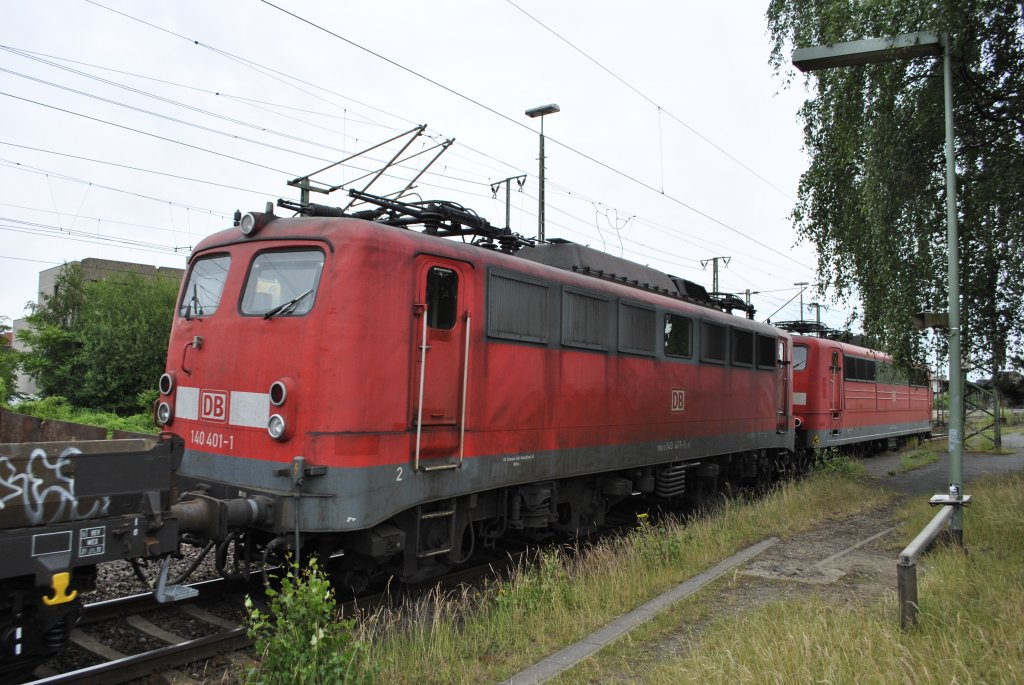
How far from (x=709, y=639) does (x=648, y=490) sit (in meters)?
4.63

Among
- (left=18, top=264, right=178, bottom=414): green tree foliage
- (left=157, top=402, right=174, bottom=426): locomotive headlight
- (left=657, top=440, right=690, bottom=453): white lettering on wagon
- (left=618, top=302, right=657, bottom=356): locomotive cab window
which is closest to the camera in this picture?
(left=157, top=402, right=174, bottom=426): locomotive headlight

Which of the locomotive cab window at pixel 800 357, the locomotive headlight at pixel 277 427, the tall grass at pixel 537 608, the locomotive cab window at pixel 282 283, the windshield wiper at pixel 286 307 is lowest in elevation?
the tall grass at pixel 537 608

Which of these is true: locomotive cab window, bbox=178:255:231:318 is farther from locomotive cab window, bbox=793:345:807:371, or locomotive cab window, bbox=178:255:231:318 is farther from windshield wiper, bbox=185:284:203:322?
locomotive cab window, bbox=793:345:807:371

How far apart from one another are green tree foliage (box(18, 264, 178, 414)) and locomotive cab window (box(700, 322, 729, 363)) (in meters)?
21.6

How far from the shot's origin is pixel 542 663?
16.1ft

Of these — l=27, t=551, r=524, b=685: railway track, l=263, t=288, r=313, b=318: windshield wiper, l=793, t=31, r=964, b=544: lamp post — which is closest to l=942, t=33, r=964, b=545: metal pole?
l=793, t=31, r=964, b=544: lamp post

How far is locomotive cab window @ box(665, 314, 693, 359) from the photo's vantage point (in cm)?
1005

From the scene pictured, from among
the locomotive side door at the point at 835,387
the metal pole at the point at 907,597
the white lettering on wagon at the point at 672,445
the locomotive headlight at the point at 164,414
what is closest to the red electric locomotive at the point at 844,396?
the locomotive side door at the point at 835,387

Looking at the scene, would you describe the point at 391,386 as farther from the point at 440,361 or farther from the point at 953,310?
the point at 953,310

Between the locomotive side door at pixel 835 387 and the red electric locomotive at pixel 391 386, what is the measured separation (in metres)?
11.6

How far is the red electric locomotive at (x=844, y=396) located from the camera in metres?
17.7

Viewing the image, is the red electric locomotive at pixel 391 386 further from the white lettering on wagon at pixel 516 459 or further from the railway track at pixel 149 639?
the railway track at pixel 149 639

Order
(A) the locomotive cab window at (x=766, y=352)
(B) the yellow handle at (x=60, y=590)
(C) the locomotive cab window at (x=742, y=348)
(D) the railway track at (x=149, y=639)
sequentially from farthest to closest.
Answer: (A) the locomotive cab window at (x=766, y=352)
(C) the locomotive cab window at (x=742, y=348)
(D) the railway track at (x=149, y=639)
(B) the yellow handle at (x=60, y=590)

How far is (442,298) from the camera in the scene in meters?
6.41
